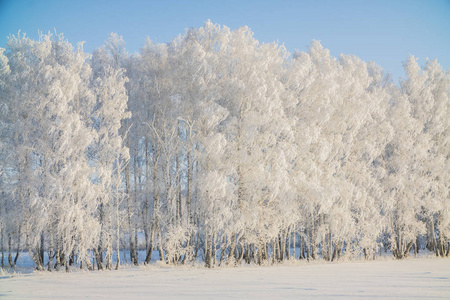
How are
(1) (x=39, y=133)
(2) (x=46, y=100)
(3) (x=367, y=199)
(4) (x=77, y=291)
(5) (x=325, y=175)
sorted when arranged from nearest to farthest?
(4) (x=77, y=291) → (2) (x=46, y=100) → (1) (x=39, y=133) → (5) (x=325, y=175) → (3) (x=367, y=199)

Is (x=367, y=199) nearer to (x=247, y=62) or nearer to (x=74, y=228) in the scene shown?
(x=247, y=62)

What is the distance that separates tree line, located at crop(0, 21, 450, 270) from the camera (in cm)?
1568

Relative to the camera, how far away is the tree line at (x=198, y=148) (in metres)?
15.7

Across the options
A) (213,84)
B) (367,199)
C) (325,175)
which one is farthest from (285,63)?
(367,199)

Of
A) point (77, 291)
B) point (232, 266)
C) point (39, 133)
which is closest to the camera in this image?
point (77, 291)

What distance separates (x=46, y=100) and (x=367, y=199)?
60.7 feet

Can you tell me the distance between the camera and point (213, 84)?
18031 mm

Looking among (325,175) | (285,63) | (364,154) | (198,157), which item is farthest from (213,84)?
(364,154)

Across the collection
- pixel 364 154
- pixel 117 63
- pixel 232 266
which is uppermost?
pixel 117 63

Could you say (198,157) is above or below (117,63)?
below

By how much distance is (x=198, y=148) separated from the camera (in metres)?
17.9

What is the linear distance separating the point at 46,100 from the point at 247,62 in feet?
30.9

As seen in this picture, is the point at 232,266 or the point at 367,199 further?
the point at 367,199

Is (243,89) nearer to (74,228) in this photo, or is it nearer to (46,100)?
(46,100)
